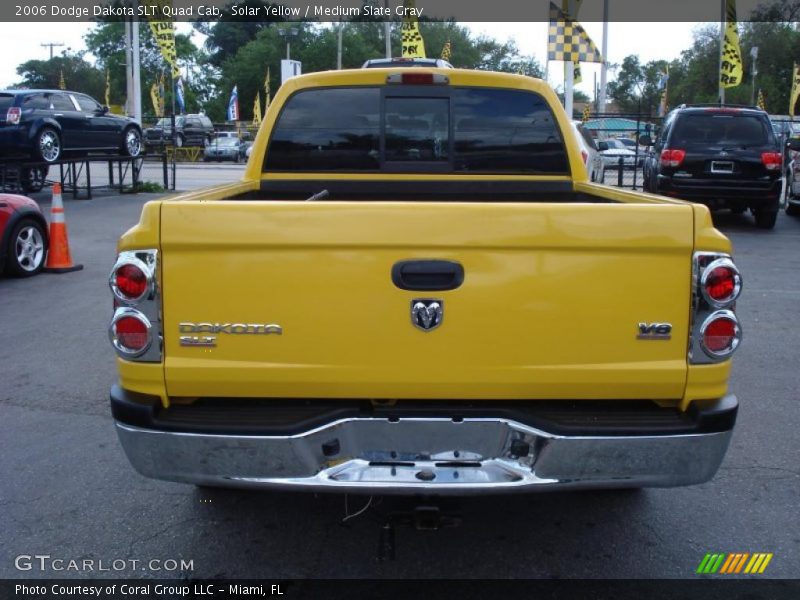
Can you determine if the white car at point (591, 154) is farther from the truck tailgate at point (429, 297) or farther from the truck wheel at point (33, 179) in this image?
the truck tailgate at point (429, 297)

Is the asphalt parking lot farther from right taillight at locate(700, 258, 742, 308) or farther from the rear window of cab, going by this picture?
the rear window of cab

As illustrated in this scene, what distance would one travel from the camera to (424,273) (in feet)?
9.00

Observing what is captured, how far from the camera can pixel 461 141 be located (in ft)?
15.3

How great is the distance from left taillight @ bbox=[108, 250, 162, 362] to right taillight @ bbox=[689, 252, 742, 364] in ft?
6.05

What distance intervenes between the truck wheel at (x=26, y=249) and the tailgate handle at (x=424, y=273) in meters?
7.86

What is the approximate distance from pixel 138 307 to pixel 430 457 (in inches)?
44.6

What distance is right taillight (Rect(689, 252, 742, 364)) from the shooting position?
2.77 m

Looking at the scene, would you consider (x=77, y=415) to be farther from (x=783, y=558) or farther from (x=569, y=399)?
(x=783, y=558)

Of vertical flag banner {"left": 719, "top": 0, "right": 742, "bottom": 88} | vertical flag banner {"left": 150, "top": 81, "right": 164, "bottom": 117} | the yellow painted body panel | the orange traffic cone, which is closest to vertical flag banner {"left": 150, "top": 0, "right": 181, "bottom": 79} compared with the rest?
the orange traffic cone

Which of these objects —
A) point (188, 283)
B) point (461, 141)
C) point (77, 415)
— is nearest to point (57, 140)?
point (77, 415)

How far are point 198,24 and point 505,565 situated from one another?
105072 millimetres

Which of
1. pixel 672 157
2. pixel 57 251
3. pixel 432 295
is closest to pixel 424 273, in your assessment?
pixel 432 295

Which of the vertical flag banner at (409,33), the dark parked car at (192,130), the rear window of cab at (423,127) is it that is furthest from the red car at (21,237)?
the dark parked car at (192,130)

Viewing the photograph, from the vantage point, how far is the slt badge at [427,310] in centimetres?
276
